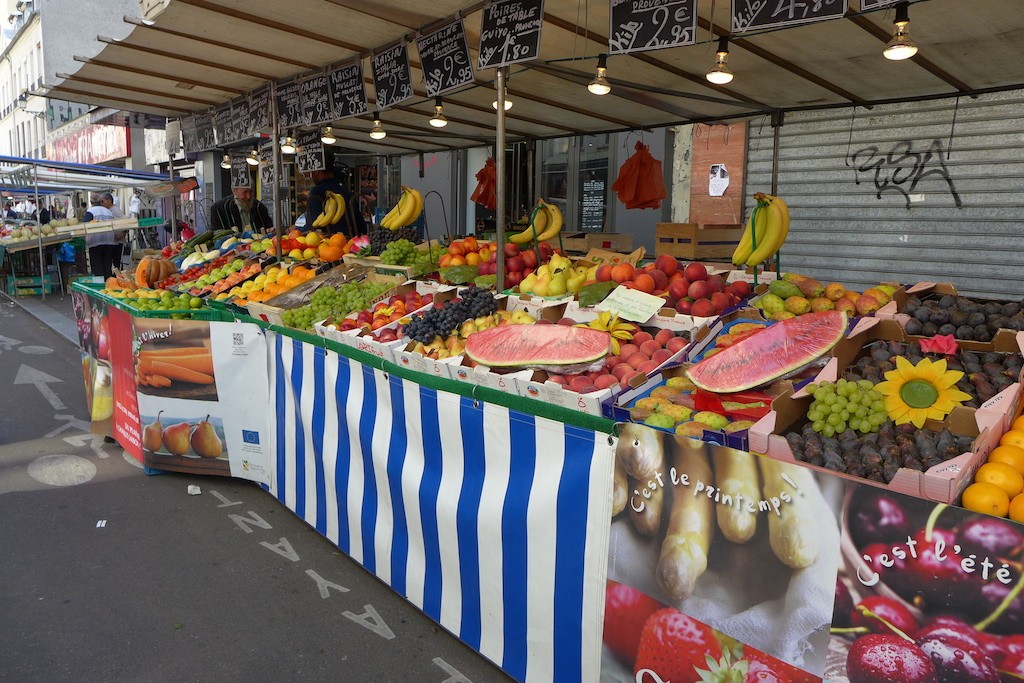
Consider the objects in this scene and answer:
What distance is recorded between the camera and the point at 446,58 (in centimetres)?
485

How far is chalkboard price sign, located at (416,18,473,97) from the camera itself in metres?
4.70

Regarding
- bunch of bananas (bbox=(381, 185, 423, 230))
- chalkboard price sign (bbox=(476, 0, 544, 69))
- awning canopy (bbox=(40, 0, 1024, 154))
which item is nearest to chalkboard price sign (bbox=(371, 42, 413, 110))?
awning canopy (bbox=(40, 0, 1024, 154))

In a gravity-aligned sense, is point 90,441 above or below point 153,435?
below

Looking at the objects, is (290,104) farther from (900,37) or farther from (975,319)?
(975,319)

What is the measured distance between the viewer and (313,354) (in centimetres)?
429

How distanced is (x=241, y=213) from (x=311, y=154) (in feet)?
9.13

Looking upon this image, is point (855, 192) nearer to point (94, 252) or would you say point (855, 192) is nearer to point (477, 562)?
point (477, 562)

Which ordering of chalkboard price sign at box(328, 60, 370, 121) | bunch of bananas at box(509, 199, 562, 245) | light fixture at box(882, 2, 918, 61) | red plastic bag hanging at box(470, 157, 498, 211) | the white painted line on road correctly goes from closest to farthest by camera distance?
light fixture at box(882, 2, 918, 61), the white painted line on road, bunch of bananas at box(509, 199, 562, 245), chalkboard price sign at box(328, 60, 370, 121), red plastic bag hanging at box(470, 157, 498, 211)

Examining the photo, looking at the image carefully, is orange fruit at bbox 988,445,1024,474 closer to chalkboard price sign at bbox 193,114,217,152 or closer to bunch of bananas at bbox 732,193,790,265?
bunch of bananas at bbox 732,193,790,265

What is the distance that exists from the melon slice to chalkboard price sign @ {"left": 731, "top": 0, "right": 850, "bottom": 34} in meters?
1.73

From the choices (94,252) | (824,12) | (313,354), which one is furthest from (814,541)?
(94,252)

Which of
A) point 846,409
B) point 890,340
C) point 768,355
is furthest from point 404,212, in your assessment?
point 846,409

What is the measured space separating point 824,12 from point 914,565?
2.53 metres

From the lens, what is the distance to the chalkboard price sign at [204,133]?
8.46 meters
